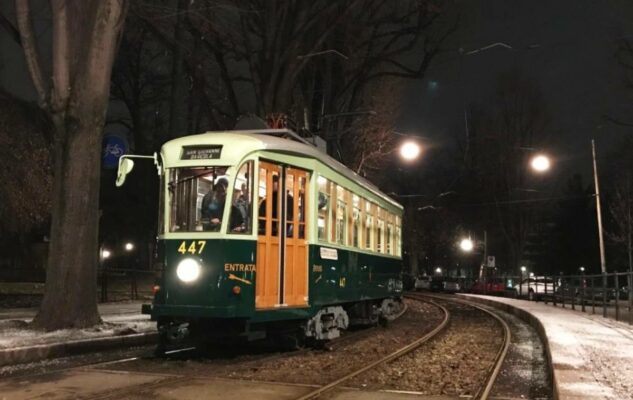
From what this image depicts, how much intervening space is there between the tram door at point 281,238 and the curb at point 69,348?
3.32 m

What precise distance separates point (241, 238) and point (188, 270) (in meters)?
0.88

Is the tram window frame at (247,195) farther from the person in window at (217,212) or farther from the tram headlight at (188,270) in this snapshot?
the tram headlight at (188,270)

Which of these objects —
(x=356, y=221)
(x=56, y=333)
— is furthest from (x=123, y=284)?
(x=356, y=221)

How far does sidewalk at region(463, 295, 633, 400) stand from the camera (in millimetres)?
7059

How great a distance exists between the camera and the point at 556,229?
2702 inches

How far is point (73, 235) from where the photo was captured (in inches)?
477

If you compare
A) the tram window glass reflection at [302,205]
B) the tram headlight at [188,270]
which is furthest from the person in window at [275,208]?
the tram headlight at [188,270]

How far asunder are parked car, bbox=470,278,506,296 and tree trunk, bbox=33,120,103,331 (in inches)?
1336

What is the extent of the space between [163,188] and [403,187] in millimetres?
47628

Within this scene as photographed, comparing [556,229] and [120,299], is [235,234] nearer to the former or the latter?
[120,299]

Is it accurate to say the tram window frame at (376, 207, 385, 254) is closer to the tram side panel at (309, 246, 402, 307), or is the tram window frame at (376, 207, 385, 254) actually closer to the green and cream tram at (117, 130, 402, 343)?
the tram side panel at (309, 246, 402, 307)

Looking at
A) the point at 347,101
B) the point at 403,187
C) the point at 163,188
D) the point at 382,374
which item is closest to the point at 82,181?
the point at 163,188

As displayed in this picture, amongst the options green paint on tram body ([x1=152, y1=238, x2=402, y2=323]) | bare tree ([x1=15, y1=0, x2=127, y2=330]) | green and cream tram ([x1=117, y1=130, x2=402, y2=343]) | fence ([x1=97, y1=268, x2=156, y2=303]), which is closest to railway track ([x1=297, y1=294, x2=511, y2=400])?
green and cream tram ([x1=117, y1=130, x2=402, y2=343])

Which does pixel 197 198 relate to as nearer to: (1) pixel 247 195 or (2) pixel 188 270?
(1) pixel 247 195
